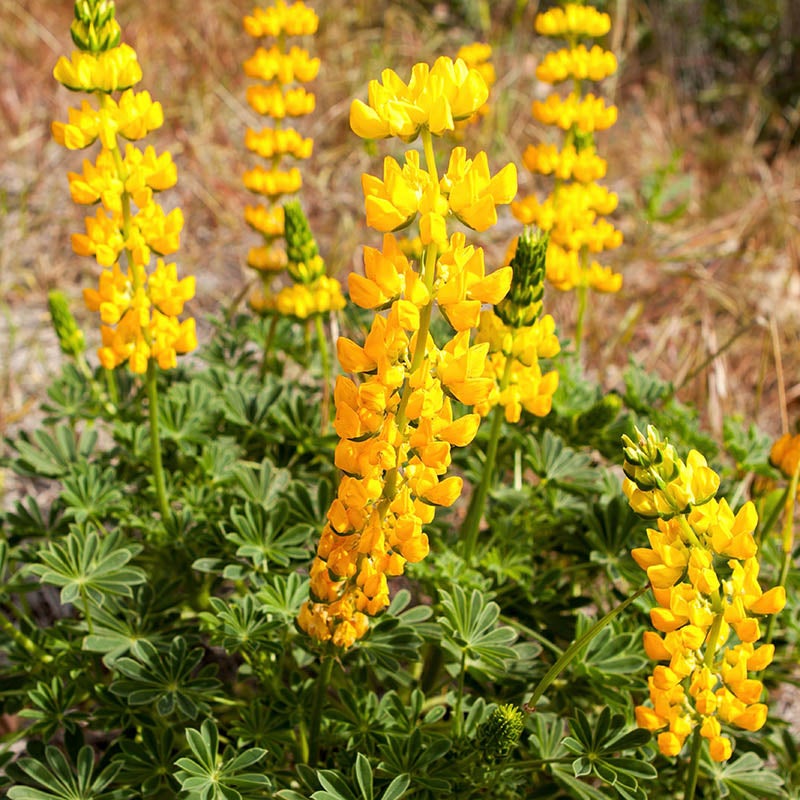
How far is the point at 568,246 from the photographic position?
8.82ft

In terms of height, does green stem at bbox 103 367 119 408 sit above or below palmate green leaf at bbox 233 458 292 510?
above

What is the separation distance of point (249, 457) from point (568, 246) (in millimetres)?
1041

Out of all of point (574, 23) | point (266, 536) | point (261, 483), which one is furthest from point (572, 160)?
point (266, 536)

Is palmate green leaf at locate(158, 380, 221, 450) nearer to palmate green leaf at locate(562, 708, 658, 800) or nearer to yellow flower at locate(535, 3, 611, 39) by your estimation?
palmate green leaf at locate(562, 708, 658, 800)

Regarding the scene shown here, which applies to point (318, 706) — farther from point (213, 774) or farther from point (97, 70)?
point (97, 70)

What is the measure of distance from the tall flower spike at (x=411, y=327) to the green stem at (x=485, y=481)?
18.0 inches

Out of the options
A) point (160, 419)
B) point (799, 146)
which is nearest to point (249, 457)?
point (160, 419)

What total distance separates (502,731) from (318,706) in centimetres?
42

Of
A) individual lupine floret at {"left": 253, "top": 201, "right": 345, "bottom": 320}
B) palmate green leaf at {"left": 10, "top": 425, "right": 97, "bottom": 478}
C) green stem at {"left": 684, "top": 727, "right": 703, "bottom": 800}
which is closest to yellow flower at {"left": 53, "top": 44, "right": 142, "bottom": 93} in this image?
individual lupine floret at {"left": 253, "top": 201, "right": 345, "bottom": 320}

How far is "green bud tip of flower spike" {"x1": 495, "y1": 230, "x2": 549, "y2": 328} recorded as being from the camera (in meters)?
1.86

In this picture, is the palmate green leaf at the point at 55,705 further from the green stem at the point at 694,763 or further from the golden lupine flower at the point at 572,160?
the golden lupine flower at the point at 572,160

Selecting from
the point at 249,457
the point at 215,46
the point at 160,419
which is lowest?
the point at 249,457

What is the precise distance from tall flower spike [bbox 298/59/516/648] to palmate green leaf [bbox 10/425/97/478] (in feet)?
3.76

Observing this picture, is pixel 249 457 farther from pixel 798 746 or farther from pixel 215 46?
pixel 215 46
